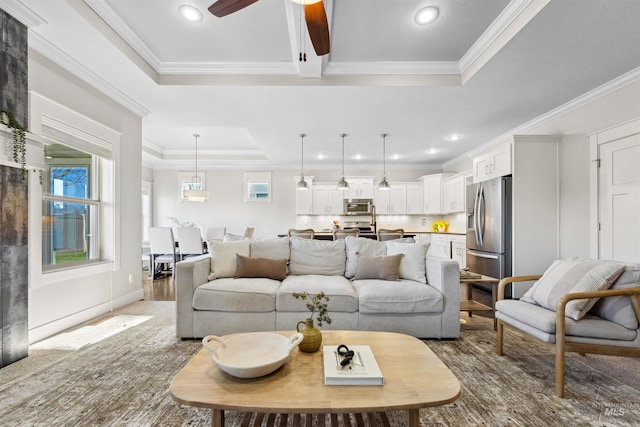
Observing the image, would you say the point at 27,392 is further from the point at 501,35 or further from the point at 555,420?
the point at 501,35

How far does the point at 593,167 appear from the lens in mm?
3736

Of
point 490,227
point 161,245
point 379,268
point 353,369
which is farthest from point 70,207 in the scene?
point 490,227

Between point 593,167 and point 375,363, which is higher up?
point 593,167

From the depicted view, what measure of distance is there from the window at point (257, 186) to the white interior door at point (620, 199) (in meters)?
6.45

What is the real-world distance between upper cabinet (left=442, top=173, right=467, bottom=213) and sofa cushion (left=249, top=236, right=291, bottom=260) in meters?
4.48

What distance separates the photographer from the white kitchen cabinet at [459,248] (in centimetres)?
594

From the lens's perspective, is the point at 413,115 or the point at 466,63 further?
the point at 413,115

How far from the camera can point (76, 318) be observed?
10.3ft

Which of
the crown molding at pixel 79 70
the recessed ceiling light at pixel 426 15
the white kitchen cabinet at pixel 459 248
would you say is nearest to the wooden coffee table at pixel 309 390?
the recessed ceiling light at pixel 426 15

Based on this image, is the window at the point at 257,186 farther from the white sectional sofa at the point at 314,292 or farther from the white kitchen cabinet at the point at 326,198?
the white sectional sofa at the point at 314,292

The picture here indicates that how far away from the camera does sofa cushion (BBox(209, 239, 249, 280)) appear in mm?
3074

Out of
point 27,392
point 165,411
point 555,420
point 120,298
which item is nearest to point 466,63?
point 555,420

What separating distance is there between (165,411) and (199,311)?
1.04 meters

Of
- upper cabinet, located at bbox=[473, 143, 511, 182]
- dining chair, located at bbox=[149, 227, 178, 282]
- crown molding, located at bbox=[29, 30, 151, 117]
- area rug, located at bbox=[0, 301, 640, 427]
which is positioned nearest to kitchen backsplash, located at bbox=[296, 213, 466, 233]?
upper cabinet, located at bbox=[473, 143, 511, 182]
